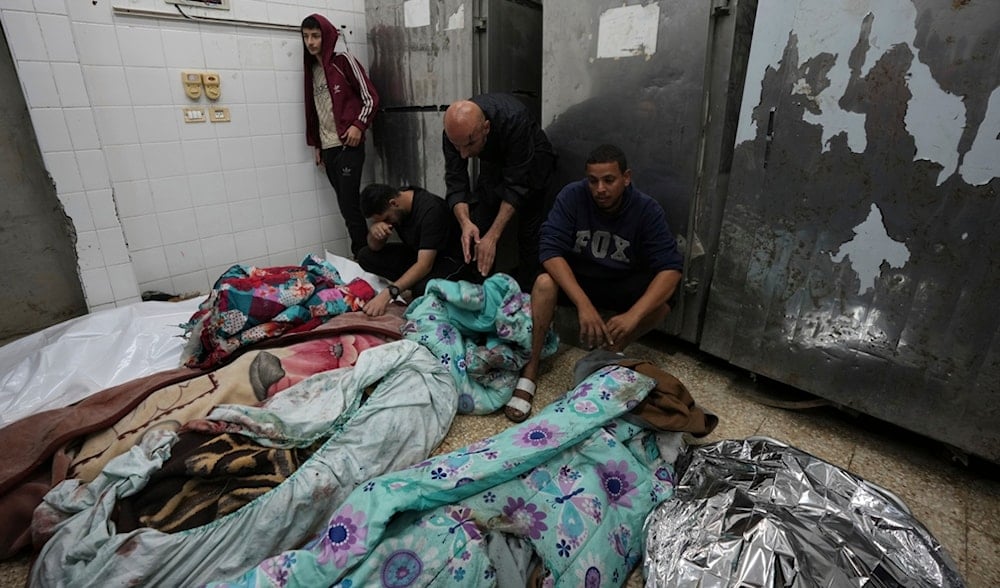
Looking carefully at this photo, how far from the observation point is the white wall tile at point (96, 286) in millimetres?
2283

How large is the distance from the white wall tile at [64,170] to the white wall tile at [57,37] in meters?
0.38

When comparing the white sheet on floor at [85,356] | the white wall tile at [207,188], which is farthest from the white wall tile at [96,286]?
the white wall tile at [207,188]

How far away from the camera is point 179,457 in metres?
1.35

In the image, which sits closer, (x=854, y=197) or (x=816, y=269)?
(x=854, y=197)

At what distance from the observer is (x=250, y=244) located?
9.82 feet

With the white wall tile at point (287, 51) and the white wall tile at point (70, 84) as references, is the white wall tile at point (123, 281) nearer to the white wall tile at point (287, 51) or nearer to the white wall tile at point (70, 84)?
the white wall tile at point (70, 84)

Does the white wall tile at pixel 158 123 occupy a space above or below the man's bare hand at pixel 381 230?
above

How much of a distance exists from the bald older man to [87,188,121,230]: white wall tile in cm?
149

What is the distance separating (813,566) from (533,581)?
590mm

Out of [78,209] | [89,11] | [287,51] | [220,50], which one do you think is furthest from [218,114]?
[78,209]

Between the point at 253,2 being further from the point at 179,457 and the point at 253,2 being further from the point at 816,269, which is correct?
the point at 816,269

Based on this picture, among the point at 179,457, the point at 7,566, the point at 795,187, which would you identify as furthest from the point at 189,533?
the point at 795,187

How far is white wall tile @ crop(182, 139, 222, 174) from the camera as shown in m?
2.67

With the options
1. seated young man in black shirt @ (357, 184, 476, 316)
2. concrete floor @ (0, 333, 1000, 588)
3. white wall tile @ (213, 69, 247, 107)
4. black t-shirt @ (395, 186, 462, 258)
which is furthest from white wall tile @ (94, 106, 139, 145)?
concrete floor @ (0, 333, 1000, 588)
